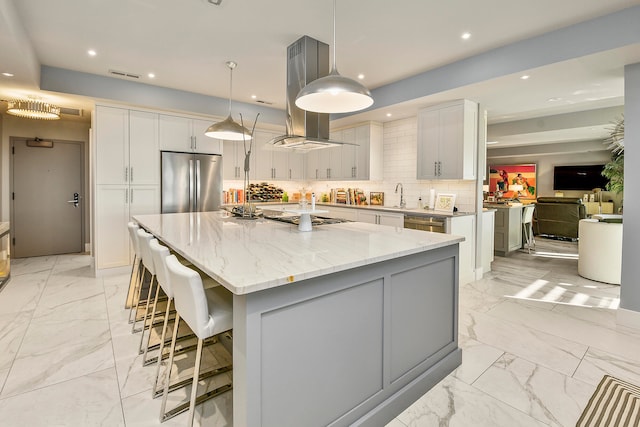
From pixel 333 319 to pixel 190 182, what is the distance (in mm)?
4345

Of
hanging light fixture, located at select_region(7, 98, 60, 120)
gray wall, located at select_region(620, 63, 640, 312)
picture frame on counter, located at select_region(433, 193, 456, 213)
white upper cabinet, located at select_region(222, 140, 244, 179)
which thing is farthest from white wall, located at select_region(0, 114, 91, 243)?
gray wall, located at select_region(620, 63, 640, 312)

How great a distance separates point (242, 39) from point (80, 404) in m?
3.27

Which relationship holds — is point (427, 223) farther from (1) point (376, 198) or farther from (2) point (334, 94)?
(2) point (334, 94)

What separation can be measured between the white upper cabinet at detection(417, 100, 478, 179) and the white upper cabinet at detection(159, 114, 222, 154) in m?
3.37

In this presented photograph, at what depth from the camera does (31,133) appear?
573 centimetres

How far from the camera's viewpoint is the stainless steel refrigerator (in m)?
5.07

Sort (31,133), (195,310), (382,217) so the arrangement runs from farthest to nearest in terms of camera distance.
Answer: (31,133) < (382,217) < (195,310)

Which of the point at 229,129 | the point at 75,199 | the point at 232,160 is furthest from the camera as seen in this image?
the point at 75,199

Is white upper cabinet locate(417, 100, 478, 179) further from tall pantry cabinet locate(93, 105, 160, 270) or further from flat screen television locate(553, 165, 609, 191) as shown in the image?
flat screen television locate(553, 165, 609, 191)

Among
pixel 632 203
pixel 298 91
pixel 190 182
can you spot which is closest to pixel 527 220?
pixel 632 203

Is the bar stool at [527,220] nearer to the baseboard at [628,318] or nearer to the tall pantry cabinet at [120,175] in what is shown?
the baseboard at [628,318]

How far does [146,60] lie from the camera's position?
3855 millimetres

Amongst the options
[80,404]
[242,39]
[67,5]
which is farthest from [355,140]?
[80,404]

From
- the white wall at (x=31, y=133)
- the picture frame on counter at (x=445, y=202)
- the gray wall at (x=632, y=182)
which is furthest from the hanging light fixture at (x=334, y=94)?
the white wall at (x=31, y=133)
